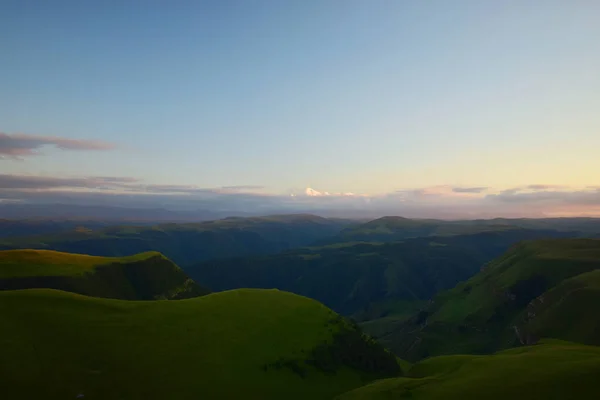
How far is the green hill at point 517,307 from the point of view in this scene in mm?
106150

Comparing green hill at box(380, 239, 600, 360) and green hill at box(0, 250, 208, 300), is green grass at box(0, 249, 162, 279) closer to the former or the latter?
green hill at box(0, 250, 208, 300)

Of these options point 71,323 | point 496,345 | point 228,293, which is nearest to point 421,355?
point 496,345

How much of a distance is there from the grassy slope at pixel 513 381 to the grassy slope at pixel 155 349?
13.3m

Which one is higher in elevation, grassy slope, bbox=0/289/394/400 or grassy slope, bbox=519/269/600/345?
grassy slope, bbox=0/289/394/400

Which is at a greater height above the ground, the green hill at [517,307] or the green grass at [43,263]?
the green grass at [43,263]

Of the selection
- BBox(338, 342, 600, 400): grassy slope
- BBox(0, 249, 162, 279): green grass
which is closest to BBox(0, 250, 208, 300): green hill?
BBox(0, 249, 162, 279): green grass

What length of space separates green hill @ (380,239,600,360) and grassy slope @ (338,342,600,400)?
6501cm

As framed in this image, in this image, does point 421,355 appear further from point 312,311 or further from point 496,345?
point 312,311

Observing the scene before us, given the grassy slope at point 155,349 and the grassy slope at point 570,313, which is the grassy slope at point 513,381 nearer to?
the grassy slope at point 155,349

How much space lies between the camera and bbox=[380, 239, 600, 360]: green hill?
10615cm

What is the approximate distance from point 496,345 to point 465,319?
2458cm

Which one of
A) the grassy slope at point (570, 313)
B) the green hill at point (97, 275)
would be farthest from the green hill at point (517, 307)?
the green hill at point (97, 275)

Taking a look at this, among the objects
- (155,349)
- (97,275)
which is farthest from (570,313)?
(97,275)

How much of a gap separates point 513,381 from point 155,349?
1566 inches
